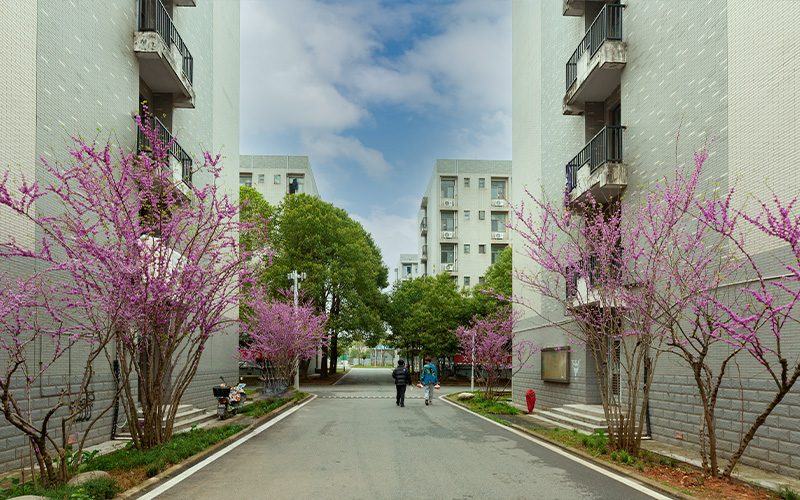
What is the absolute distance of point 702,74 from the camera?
11.7 m

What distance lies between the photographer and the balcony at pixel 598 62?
1541 centimetres

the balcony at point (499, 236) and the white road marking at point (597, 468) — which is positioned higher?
the balcony at point (499, 236)

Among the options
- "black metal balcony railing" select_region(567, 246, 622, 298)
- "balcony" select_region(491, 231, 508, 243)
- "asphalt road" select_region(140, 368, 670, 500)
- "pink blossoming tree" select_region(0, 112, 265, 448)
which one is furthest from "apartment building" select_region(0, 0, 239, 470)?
"balcony" select_region(491, 231, 508, 243)

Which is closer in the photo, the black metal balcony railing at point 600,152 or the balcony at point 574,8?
the black metal balcony railing at point 600,152

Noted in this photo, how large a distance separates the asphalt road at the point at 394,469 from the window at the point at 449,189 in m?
44.7

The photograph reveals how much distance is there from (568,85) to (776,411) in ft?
39.5

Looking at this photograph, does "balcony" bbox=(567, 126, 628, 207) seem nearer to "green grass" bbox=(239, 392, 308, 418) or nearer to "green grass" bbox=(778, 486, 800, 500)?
"green grass" bbox=(778, 486, 800, 500)

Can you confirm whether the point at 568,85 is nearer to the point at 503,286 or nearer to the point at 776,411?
the point at 776,411

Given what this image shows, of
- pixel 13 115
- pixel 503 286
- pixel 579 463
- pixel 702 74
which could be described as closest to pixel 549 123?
pixel 702 74

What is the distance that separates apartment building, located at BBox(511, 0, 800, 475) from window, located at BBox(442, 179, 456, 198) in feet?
115

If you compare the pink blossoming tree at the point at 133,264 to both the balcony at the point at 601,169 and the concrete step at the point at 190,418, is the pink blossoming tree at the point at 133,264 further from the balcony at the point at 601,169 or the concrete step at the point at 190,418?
the balcony at the point at 601,169

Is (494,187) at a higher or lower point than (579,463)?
higher

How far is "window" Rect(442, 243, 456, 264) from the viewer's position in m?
57.7

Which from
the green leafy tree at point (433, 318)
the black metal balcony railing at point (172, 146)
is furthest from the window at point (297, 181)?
the black metal balcony railing at point (172, 146)
